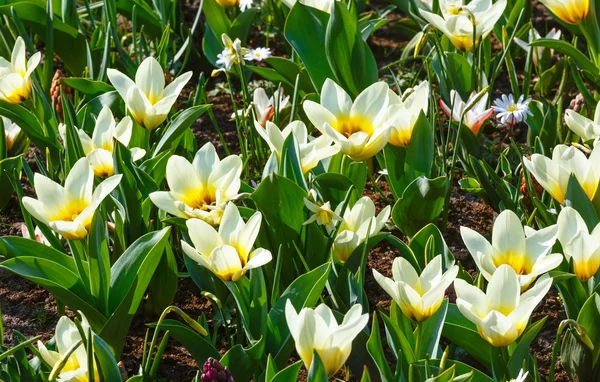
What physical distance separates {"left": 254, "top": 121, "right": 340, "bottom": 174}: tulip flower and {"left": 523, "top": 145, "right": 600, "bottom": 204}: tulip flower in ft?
1.30

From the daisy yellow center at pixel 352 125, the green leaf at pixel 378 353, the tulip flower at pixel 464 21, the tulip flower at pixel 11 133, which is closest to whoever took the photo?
the green leaf at pixel 378 353

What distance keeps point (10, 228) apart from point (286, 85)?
859mm

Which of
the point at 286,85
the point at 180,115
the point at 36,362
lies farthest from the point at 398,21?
the point at 36,362

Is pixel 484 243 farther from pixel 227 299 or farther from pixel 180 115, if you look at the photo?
pixel 180 115

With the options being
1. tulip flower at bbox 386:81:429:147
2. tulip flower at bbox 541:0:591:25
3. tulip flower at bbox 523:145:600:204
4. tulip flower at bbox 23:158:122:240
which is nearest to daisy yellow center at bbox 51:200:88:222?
tulip flower at bbox 23:158:122:240

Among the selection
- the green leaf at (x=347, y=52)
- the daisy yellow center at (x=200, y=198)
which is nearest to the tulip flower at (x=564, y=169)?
the daisy yellow center at (x=200, y=198)

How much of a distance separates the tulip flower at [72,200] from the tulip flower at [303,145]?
1.16 feet

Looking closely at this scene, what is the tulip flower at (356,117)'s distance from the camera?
1679 millimetres

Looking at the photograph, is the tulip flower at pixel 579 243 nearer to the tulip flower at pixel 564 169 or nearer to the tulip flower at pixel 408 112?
the tulip flower at pixel 564 169

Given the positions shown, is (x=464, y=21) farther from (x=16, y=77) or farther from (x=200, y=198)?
(x=16, y=77)

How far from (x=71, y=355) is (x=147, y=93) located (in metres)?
0.70

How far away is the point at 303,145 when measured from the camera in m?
1.75

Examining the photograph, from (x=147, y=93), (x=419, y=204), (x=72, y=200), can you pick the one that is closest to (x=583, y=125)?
(x=419, y=204)

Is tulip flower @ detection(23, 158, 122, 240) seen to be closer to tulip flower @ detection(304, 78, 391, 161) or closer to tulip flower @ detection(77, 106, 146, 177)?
tulip flower @ detection(77, 106, 146, 177)
